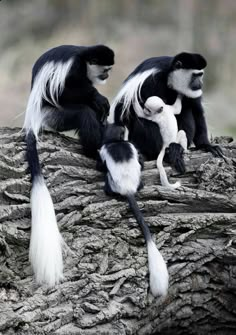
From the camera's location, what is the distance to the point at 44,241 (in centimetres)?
242

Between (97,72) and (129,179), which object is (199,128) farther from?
(129,179)

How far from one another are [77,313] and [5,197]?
490 millimetres

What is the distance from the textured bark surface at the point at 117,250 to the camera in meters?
2.37

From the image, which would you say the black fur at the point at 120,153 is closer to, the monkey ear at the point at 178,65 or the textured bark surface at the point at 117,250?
the textured bark surface at the point at 117,250

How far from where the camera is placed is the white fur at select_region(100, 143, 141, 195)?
8.60 feet

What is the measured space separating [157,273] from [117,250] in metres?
0.17

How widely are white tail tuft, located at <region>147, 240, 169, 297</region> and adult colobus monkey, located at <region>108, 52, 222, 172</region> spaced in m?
0.58

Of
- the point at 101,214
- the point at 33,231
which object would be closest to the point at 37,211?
the point at 33,231

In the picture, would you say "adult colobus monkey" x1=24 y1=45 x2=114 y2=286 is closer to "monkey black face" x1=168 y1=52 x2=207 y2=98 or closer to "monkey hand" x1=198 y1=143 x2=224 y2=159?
"monkey black face" x1=168 y1=52 x2=207 y2=98

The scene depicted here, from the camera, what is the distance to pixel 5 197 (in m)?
2.55

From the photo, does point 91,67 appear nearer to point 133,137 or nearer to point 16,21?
point 133,137

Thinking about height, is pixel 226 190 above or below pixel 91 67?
below

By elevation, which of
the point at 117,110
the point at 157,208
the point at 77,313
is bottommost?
the point at 77,313

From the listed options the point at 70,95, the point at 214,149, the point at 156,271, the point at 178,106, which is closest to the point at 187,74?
the point at 178,106
